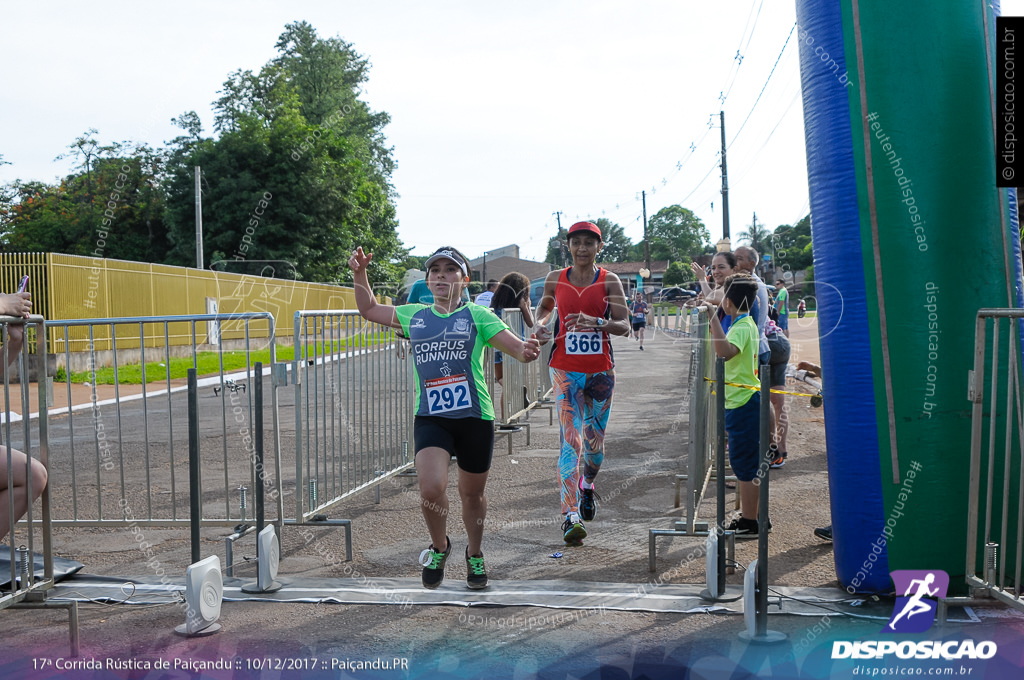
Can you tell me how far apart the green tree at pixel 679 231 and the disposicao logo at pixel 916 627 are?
239ft

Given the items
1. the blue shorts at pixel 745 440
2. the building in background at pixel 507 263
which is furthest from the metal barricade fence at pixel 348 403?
the building in background at pixel 507 263

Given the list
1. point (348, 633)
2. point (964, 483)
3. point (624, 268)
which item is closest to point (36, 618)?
point (348, 633)

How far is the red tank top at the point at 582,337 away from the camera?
582 cm

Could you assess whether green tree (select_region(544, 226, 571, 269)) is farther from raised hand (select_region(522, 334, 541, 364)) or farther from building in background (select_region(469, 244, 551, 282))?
raised hand (select_region(522, 334, 541, 364))

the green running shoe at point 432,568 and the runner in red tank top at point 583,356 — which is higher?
the runner in red tank top at point 583,356

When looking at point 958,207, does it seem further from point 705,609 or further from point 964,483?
point 705,609

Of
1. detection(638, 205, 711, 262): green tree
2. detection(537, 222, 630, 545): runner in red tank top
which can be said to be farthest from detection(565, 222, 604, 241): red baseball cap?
detection(638, 205, 711, 262): green tree

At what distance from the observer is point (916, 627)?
13.0 feet

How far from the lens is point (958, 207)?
14.5 ft

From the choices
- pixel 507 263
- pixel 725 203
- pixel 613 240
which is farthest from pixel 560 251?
pixel 725 203

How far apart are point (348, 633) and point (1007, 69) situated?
13.8ft

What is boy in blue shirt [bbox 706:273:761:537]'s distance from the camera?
18.1 ft

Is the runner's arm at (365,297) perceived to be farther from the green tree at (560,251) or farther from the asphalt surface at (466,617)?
the green tree at (560,251)

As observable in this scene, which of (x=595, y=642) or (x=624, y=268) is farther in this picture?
(x=624, y=268)
